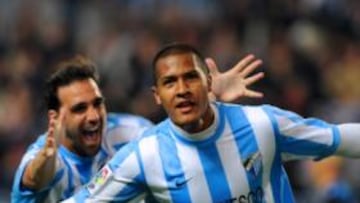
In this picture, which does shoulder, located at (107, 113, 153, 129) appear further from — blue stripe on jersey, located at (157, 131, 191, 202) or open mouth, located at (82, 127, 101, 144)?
blue stripe on jersey, located at (157, 131, 191, 202)

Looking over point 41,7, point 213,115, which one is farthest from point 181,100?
point 41,7

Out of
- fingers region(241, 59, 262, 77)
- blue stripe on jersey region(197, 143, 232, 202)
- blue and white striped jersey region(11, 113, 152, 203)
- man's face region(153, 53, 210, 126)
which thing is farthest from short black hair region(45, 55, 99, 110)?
blue stripe on jersey region(197, 143, 232, 202)

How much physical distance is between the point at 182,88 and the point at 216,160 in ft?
1.42

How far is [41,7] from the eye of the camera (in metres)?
14.2

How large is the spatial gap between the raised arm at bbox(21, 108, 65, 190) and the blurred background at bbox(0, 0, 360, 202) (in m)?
3.01

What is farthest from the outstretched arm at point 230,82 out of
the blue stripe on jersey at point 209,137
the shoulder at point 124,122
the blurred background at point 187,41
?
the blurred background at point 187,41

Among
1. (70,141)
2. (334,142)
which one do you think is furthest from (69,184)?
(334,142)

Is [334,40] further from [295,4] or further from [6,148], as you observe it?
[6,148]

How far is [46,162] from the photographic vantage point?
7043 millimetres

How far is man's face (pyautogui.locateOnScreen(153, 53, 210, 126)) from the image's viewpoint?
257 inches

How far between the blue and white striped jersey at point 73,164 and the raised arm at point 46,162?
0.18 ft

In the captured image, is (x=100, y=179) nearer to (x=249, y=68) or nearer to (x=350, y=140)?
(x=249, y=68)

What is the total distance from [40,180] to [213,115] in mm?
1025

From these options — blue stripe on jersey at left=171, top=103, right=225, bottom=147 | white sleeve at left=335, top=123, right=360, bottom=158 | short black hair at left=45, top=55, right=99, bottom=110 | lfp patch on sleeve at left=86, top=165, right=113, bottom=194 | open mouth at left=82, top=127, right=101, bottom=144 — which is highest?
short black hair at left=45, top=55, right=99, bottom=110
